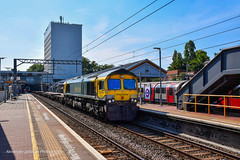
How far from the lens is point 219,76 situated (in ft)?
42.1

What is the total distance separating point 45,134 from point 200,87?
392 inches

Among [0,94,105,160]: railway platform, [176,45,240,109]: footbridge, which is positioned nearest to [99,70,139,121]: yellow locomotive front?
[0,94,105,160]: railway platform

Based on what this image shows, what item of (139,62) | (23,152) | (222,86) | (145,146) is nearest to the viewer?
(23,152)

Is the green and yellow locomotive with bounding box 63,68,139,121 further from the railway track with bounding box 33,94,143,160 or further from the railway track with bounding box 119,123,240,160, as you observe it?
the railway track with bounding box 33,94,143,160

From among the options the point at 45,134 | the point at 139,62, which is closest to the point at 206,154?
the point at 45,134

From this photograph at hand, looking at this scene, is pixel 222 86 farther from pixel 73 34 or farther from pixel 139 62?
pixel 73 34

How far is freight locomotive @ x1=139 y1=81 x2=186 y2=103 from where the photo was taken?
891 inches

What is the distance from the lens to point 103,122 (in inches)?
594

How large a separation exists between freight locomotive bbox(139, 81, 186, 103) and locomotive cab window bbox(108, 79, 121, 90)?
32.3 ft

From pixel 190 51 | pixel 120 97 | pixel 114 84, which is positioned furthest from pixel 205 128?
pixel 190 51

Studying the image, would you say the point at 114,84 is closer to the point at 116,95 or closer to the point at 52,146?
the point at 116,95

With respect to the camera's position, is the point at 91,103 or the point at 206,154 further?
the point at 91,103

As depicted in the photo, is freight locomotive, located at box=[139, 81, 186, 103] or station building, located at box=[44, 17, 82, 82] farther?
station building, located at box=[44, 17, 82, 82]

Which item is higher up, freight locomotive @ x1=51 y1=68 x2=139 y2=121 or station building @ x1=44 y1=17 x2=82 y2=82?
station building @ x1=44 y1=17 x2=82 y2=82
